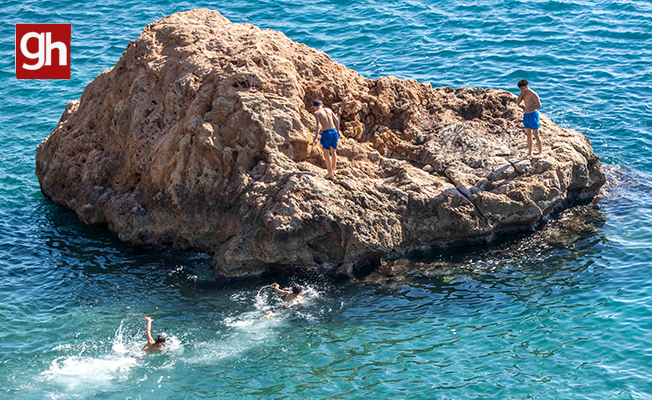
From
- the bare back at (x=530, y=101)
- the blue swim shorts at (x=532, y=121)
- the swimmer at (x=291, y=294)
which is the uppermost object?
the bare back at (x=530, y=101)

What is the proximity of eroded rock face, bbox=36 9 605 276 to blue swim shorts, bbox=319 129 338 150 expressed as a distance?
68 cm

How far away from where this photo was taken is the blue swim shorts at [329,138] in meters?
16.2

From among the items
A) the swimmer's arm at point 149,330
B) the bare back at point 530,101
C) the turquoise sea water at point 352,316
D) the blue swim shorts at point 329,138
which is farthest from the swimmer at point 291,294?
the bare back at point 530,101

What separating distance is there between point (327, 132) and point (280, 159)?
1.32 m

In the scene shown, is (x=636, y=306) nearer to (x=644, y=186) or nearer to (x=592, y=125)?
(x=644, y=186)

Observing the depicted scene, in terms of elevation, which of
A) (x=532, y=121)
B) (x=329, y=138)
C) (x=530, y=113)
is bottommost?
(x=329, y=138)

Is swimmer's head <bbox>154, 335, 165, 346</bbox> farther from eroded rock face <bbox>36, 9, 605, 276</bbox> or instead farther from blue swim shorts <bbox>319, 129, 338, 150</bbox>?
blue swim shorts <bbox>319, 129, 338, 150</bbox>

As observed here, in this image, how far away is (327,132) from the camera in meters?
16.2

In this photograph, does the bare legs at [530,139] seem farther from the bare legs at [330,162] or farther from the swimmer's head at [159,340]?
the swimmer's head at [159,340]

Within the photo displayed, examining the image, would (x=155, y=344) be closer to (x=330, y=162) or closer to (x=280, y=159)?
(x=280, y=159)

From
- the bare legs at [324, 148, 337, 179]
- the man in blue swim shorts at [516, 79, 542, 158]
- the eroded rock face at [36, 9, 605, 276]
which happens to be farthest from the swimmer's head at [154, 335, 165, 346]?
the man in blue swim shorts at [516, 79, 542, 158]

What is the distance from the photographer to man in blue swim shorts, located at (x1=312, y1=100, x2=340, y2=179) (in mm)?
16219

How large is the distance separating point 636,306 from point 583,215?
14.0 feet

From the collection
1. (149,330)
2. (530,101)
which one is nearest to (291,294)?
(149,330)
